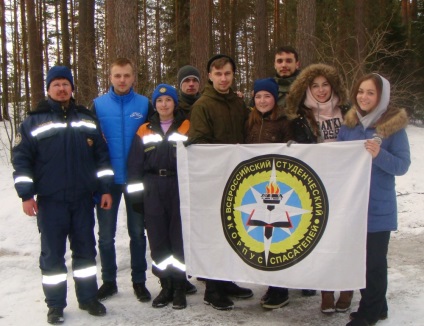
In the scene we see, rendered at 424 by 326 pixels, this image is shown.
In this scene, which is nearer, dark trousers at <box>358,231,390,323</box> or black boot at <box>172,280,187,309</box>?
dark trousers at <box>358,231,390,323</box>

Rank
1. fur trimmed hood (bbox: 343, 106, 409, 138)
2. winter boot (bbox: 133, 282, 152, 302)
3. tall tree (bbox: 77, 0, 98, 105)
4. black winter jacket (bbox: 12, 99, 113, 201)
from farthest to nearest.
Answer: tall tree (bbox: 77, 0, 98, 105), winter boot (bbox: 133, 282, 152, 302), black winter jacket (bbox: 12, 99, 113, 201), fur trimmed hood (bbox: 343, 106, 409, 138)

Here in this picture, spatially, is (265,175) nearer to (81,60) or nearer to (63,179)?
(63,179)

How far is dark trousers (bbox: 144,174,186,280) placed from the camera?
4.42 meters

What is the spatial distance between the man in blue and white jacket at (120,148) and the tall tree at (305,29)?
7.00m

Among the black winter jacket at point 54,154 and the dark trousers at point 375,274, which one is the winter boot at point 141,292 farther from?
the dark trousers at point 375,274

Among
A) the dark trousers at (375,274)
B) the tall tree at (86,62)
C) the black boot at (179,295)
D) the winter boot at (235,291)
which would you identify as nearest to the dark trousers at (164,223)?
the black boot at (179,295)

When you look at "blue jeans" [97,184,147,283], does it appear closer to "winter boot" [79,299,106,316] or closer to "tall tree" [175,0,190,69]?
"winter boot" [79,299,106,316]

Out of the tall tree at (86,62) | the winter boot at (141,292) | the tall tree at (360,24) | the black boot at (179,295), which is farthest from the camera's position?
the tall tree at (360,24)

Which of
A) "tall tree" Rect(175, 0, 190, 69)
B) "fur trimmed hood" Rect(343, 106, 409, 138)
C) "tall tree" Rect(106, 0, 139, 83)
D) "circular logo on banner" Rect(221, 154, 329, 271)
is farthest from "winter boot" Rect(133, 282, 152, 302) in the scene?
"tall tree" Rect(175, 0, 190, 69)

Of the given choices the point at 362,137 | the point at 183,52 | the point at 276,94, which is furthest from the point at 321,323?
the point at 183,52

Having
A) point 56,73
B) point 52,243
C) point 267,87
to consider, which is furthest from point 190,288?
point 56,73

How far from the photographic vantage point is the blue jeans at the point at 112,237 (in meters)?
4.75

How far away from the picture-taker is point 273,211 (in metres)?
4.06

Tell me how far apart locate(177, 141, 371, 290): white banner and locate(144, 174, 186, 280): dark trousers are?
0.10 m
